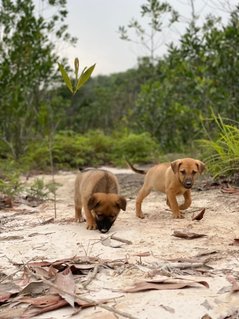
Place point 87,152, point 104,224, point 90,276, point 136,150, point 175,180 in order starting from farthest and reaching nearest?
1. point 87,152
2. point 136,150
3. point 175,180
4. point 104,224
5. point 90,276

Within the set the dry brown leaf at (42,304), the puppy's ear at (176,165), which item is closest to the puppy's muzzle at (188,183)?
the puppy's ear at (176,165)

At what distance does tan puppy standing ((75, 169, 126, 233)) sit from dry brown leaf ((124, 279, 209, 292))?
205 centimetres

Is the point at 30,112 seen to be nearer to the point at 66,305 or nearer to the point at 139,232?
the point at 139,232

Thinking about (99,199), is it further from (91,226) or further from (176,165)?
(176,165)

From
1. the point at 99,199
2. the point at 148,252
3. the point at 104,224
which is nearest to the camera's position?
the point at 148,252

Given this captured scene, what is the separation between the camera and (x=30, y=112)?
648 inches

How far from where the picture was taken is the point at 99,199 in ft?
18.4

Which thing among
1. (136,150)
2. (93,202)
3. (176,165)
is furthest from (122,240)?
(136,150)

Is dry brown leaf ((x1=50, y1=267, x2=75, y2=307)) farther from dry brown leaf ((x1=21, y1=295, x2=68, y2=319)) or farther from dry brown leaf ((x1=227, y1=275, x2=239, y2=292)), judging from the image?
dry brown leaf ((x1=227, y1=275, x2=239, y2=292))

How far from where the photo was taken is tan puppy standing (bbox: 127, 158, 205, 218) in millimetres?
6246

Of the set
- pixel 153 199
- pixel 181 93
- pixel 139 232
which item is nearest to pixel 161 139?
pixel 181 93

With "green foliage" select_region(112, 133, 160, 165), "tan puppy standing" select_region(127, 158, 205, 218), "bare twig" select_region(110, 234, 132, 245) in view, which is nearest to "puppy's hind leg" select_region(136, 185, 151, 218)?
"tan puppy standing" select_region(127, 158, 205, 218)

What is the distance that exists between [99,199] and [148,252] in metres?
1.40

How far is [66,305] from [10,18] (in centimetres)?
1388
